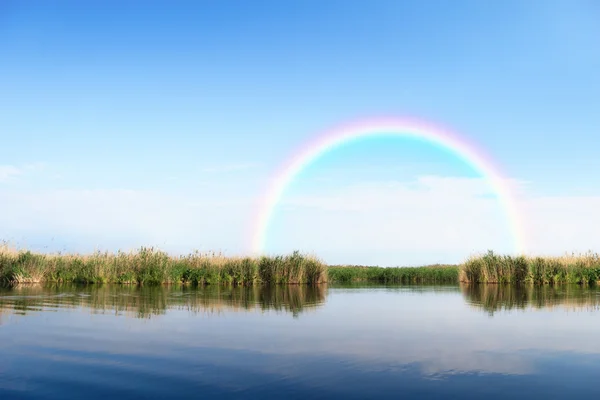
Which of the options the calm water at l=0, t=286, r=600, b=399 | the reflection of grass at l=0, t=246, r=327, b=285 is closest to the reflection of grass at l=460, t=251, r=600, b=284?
the reflection of grass at l=0, t=246, r=327, b=285

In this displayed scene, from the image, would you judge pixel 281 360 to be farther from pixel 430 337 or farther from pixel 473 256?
pixel 473 256

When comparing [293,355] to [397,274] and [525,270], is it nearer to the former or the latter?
[525,270]

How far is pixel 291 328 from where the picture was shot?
1055 centimetres

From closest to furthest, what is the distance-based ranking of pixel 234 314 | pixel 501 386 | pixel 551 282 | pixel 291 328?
pixel 501 386, pixel 291 328, pixel 234 314, pixel 551 282

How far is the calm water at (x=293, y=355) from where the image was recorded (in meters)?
5.75

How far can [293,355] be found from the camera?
25.1 feet

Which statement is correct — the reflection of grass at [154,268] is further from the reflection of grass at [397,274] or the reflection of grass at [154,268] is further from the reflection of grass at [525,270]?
the reflection of grass at [397,274]

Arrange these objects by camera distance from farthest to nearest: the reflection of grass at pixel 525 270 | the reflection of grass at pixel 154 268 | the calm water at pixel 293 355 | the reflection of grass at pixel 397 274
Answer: the reflection of grass at pixel 397 274 < the reflection of grass at pixel 525 270 < the reflection of grass at pixel 154 268 < the calm water at pixel 293 355

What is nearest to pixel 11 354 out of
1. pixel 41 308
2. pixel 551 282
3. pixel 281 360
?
pixel 281 360

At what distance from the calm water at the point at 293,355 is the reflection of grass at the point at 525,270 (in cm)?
2320

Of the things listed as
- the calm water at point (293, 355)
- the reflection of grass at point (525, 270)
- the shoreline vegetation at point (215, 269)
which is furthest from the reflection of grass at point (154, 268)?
the calm water at point (293, 355)

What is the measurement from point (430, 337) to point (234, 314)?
5.43m

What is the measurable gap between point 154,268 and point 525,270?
24930mm

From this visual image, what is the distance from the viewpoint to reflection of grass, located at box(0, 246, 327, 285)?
30.7 metres
